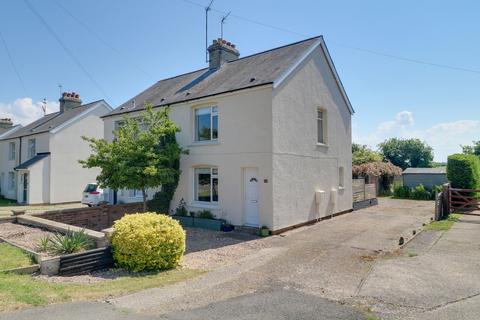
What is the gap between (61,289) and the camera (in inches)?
253

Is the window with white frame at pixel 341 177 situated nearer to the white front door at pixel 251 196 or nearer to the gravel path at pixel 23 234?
the white front door at pixel 251 196

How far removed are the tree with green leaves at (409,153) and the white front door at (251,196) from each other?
42.1 metres

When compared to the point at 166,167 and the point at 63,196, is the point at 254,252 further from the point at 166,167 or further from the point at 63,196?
the point at 63,196

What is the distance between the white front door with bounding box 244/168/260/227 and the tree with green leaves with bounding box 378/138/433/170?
138 feet

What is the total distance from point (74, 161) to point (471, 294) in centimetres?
2778

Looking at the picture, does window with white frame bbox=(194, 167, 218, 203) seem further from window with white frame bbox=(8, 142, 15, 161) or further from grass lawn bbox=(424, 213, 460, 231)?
window with white frame bbox=(8, 142, 15, 161)

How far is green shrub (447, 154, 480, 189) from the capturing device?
18109 millimetres

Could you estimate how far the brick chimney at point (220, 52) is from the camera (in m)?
18.9

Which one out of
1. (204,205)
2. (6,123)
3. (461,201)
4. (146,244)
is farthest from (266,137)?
(6,123)

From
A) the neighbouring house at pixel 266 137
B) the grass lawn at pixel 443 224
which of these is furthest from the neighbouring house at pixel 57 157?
the grass lawn at pixel 443 224

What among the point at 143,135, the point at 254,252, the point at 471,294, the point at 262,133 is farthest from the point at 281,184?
the point at 471,294

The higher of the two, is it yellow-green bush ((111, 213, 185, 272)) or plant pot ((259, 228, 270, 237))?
yellow-green bush ((111, 213, 185, 272))

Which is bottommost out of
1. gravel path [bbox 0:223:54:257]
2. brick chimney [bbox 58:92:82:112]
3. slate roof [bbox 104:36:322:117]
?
gravel path [bbox 0:223:54:257]

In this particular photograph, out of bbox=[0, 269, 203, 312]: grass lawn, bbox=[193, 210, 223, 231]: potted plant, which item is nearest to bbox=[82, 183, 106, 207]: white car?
bbox=[193, 210, 223, 231]: potted plant
